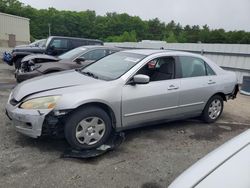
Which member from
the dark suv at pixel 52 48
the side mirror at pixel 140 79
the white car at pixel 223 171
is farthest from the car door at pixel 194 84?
the dark suv at pixel 52 48

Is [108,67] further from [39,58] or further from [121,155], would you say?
[39,58]

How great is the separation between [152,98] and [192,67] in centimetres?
135

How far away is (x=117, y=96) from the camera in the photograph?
14.5ft

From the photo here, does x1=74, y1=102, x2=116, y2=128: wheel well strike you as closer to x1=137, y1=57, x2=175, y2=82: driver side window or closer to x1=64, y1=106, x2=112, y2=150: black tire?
x1=64, y1=106, x2=112, y2=150: black tire

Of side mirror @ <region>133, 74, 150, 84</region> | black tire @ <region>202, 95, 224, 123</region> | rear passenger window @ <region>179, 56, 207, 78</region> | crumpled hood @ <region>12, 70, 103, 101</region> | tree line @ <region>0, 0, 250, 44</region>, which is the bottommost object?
black tire @ <region>202, 95, 224, 123</region>

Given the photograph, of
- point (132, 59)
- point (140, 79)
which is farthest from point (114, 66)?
point (140, 79)

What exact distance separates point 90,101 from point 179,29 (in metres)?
74.4

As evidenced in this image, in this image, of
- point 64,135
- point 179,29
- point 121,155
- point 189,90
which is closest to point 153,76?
point 189,90

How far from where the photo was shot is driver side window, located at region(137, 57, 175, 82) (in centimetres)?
506

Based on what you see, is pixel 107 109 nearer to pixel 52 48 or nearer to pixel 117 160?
pixel 117 160

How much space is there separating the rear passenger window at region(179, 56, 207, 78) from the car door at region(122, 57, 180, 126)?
0.79 ft

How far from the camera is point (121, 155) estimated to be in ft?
13.8

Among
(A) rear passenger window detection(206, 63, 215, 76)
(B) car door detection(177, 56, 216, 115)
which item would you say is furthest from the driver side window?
(A) rear passenger window detection(206, 63, 215, 76)

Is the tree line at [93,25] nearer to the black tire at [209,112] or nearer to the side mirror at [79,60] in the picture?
the side mirror at [79,60]
